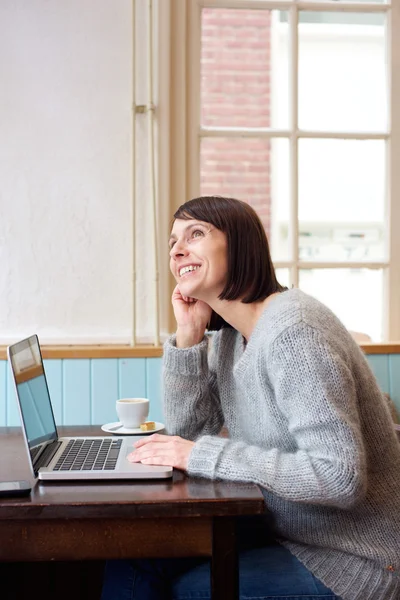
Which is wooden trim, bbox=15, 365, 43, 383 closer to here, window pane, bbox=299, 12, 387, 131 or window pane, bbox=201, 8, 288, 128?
window pane, bbox=201, 8, 288, 128

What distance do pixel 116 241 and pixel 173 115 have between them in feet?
1.76

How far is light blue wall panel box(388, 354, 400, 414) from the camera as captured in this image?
7.45ft

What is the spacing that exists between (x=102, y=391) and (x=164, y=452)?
106cm

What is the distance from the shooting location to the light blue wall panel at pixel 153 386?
7.18 ft

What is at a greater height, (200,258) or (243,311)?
(200,258)

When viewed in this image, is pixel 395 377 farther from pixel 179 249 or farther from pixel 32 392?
pixel 32 392

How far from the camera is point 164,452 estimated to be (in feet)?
3.88

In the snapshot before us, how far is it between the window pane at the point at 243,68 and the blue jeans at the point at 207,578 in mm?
1701

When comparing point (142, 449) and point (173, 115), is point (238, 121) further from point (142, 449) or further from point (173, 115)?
point (142, 449)

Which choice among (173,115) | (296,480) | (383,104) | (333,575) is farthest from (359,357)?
(383,104)

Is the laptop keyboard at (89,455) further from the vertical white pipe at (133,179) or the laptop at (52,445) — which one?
the vertical white pipe at (133,179)

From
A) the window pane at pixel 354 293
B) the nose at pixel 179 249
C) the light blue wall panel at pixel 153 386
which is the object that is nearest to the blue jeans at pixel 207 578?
the nose at pixel 179 249

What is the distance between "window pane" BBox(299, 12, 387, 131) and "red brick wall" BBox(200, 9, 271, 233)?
6.5 inches

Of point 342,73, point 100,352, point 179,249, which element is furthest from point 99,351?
point 342,73
